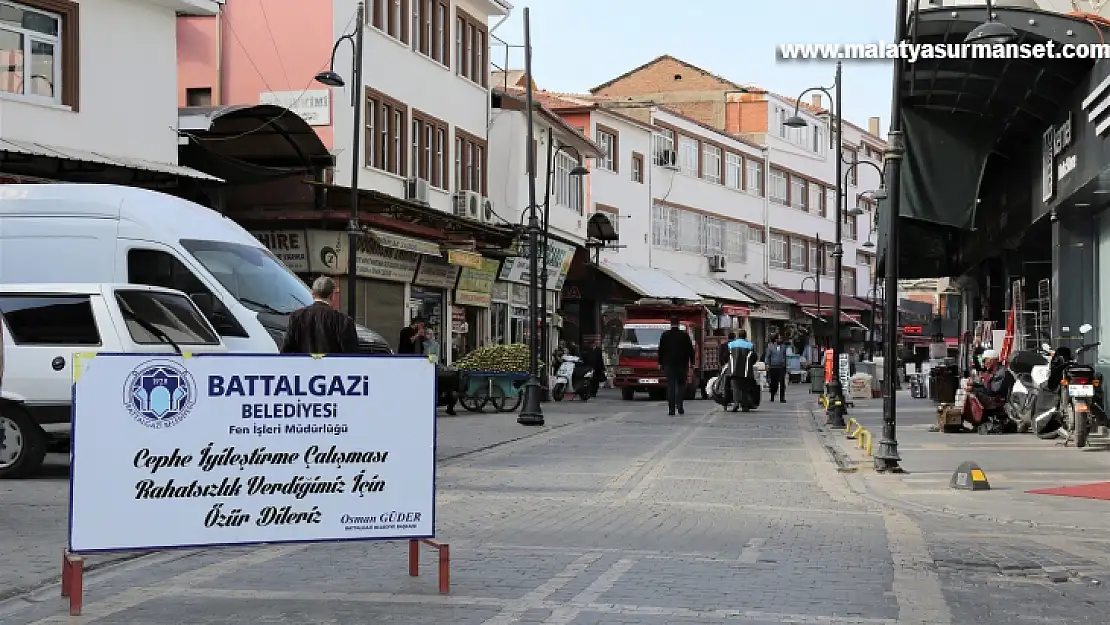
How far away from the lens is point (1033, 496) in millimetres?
13195

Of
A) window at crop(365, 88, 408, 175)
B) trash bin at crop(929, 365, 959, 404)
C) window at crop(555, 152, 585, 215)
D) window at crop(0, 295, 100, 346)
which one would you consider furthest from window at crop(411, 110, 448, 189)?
window at crop(0, 295, 100, 346)

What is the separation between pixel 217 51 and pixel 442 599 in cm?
2633

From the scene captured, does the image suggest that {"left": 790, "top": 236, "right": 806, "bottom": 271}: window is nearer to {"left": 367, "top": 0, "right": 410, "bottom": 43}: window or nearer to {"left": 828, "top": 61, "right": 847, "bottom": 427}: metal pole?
{"left": 828, "top": 61, "right": 847, "bottom": 427}: metal pole

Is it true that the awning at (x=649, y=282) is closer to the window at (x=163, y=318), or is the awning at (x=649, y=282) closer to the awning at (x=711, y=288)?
the awning at (x=711, y=288)

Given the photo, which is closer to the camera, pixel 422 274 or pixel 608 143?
pixel 422 274

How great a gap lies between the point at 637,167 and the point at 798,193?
69.0 feet

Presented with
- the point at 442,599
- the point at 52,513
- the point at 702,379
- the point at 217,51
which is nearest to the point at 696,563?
the point at 442,599

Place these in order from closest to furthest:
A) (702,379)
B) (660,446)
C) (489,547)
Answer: (489,547)
(660,446)
(702,379)

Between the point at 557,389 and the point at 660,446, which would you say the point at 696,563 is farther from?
the point at 557,389

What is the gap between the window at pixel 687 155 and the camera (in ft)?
204

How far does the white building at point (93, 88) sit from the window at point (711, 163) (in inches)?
1629

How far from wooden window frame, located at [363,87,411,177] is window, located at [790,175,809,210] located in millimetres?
44236

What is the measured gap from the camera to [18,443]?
13.3 metres

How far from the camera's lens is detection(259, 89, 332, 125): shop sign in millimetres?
30641
